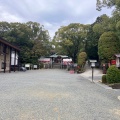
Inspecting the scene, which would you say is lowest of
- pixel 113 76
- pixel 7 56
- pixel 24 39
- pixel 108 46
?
pixel 113 76

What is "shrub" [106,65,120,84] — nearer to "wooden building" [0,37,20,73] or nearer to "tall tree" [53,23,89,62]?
"wooden building" [0,37,20,73]

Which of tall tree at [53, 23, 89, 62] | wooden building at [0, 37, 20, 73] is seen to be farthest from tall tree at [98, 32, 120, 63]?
tall tree at [53, 23, 89, 62]

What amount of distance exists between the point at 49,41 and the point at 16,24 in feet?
34.5

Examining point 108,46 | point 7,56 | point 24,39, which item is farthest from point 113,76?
point 24,39

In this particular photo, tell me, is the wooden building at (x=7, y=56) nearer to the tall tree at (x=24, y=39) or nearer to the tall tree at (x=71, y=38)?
the tall tree at (x=24, y=39)

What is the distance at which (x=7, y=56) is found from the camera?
1491 inches

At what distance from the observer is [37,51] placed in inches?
1929

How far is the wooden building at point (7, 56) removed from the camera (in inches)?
1374

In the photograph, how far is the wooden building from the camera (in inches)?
1374

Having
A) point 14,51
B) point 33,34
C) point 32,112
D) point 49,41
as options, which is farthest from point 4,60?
point 32,112

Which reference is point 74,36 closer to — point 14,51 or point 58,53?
point 58,53

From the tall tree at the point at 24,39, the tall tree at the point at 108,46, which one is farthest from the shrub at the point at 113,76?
the tall tree at the point at 24,39

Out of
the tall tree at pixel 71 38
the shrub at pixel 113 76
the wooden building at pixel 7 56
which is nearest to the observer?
the shrub at pixel 113 76

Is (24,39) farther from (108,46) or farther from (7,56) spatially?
(108,46)
